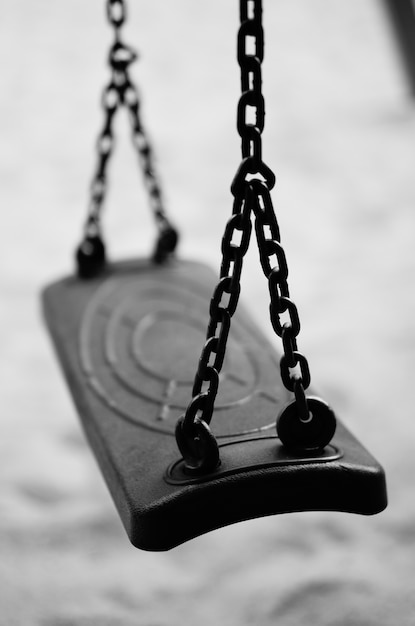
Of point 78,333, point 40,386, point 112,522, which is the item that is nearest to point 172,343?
point 78,333

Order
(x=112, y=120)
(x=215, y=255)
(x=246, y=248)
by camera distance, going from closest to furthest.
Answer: (x=246, y=248) → (x=112, y=120) → (x=215, y=255)

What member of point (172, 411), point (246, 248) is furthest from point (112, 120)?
point (246, 248)

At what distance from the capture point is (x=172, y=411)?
130cm

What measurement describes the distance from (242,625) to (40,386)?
932 millimetres

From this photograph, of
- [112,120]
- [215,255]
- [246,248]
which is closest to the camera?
[246,248]

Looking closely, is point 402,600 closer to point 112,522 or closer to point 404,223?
point 112,522

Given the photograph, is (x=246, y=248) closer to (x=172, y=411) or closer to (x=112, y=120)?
(x=172, y=411)

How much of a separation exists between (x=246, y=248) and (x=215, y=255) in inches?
67.8

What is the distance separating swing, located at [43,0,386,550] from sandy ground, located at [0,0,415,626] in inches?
13.2

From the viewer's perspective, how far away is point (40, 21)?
3.13m

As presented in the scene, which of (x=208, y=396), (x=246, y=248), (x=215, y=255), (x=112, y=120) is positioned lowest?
(x=215, y=255)

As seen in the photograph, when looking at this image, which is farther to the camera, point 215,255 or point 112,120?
point 215,255

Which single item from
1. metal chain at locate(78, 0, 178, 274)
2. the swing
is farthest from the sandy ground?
metal chain at locate(78, 0, 178, 274)

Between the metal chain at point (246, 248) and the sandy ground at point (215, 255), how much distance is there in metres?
0.51
